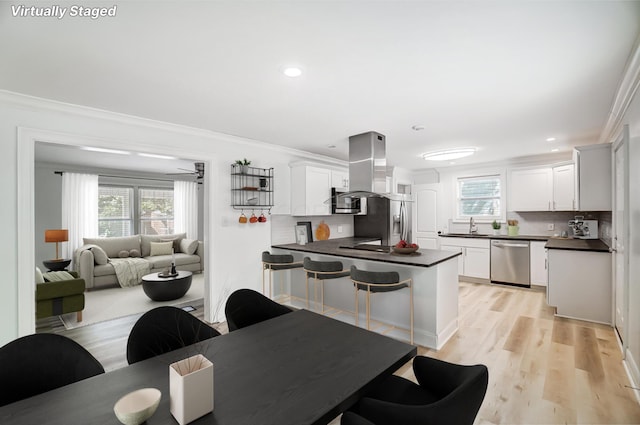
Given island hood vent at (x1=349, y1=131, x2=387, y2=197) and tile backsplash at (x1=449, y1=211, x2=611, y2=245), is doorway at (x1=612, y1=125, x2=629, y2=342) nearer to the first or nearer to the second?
tile backsplash at (x1=449, y1=211, x2=611, y2=245)

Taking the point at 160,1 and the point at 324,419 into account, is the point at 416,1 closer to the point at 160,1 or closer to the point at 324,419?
the point at 160,1

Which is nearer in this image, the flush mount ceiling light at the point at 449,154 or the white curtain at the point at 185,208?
the flush mount ceiling light at the point at 449,154

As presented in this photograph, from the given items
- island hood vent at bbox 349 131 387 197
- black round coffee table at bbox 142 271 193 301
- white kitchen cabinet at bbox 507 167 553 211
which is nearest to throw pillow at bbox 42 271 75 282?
black round coffee table at bbox 142 271 193 301

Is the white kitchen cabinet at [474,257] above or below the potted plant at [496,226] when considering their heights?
below

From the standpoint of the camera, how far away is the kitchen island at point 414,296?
308cm

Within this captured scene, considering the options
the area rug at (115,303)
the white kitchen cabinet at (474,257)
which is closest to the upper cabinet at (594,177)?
the white kitchen cabinet at (474,257)

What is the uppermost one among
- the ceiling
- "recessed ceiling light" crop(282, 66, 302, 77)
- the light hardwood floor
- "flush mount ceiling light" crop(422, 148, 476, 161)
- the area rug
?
the ceiling

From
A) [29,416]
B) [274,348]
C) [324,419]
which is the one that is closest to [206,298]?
[274,348]

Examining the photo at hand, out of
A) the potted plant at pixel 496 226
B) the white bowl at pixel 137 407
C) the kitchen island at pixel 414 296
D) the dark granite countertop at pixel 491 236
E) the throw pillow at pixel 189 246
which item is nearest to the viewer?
the white bowl at pixel 137 407

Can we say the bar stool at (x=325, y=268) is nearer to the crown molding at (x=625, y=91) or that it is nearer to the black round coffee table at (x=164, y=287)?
the black round coffee table at (x=164, y=287)

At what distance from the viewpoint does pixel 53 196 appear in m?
6.13

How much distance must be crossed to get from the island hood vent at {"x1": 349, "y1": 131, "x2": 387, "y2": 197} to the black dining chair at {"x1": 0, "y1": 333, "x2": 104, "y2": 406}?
312 cm

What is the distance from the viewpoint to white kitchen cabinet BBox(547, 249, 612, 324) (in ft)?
11.8

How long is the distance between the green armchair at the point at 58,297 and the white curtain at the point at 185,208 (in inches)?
156
